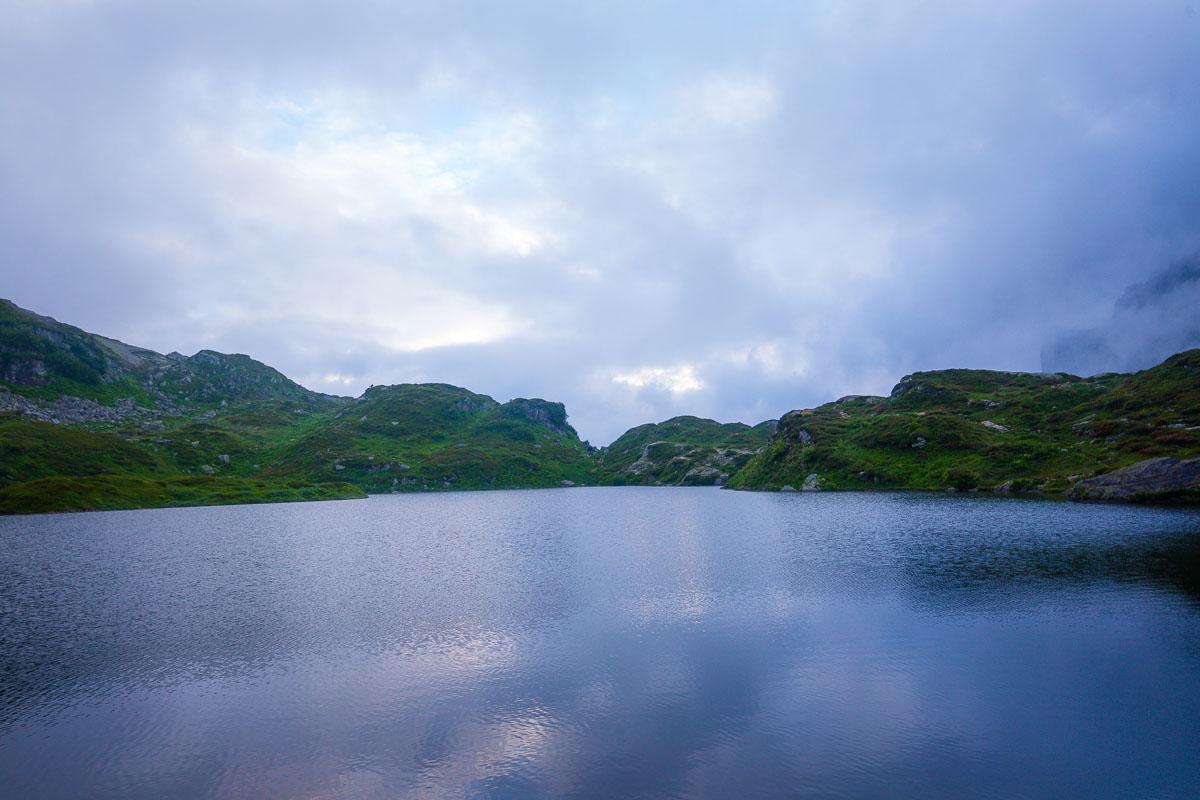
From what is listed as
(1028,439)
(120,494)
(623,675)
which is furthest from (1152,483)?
(120,494)

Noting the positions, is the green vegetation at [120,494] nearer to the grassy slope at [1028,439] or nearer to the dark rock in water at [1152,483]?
the grassy slope at [1028,439]

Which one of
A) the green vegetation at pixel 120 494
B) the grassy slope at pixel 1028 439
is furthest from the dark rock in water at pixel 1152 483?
the green vegetation at pixel 120 494

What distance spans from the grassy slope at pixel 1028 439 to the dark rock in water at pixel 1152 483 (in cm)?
429

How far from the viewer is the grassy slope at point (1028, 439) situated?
12681 centimetres

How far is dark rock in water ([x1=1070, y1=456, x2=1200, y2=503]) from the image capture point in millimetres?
95000

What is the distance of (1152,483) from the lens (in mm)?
99188

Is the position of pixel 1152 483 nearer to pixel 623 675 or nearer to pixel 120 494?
pixel 623 675

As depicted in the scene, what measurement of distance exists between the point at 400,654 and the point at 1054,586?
4912 centimetres

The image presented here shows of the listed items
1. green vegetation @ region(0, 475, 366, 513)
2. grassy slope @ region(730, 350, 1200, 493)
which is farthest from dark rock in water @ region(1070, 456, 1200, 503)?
green vegetation @ region(0, 475, 366, 513)

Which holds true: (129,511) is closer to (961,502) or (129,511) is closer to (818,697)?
(818,697)

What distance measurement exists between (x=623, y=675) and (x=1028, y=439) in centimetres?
16026

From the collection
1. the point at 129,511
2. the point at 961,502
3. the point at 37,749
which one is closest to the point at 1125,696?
the point at 37,749

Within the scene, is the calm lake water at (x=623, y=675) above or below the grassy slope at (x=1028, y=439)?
below

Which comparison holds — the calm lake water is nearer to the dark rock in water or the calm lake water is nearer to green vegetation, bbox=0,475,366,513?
the dark rock in water
